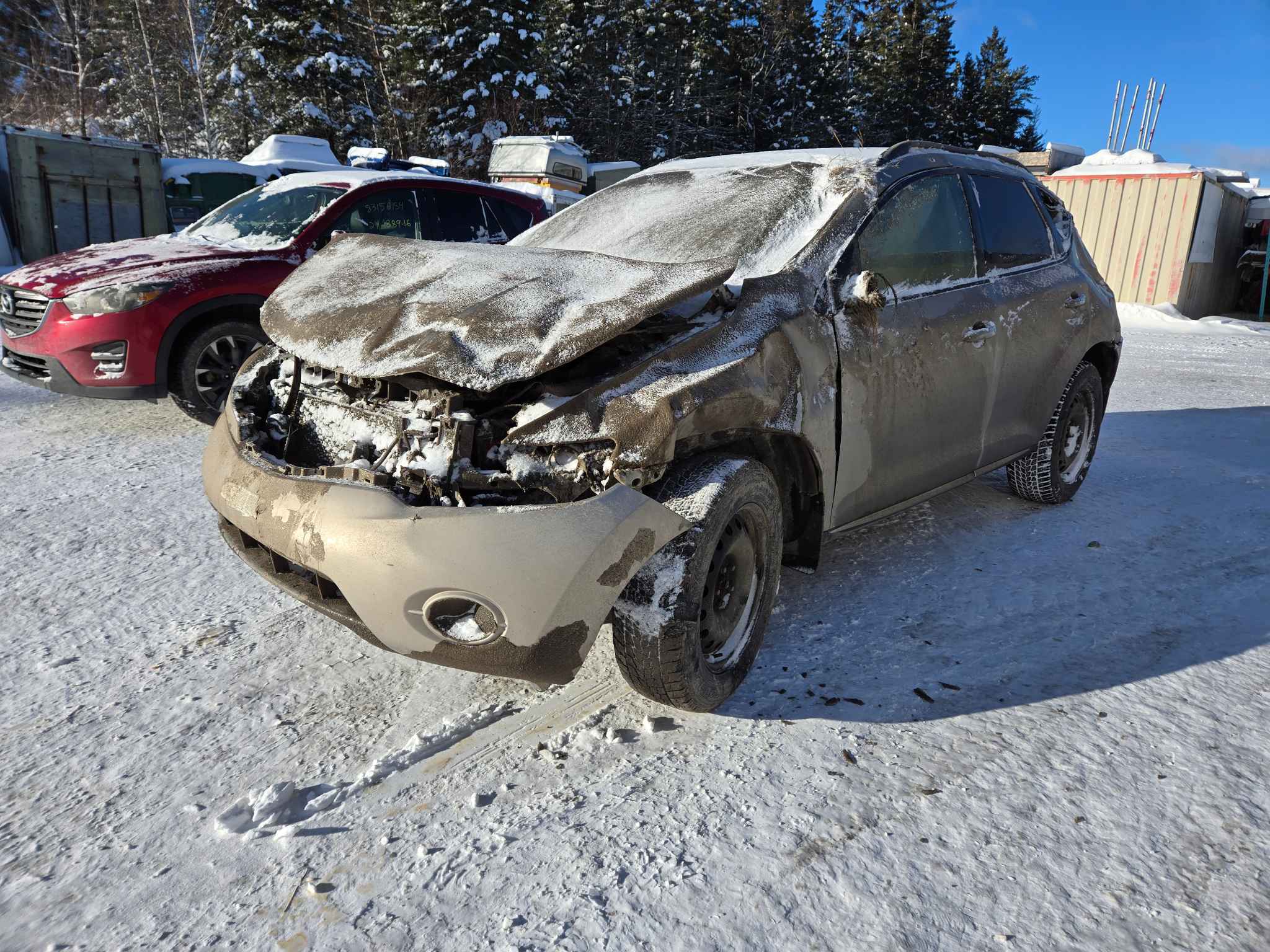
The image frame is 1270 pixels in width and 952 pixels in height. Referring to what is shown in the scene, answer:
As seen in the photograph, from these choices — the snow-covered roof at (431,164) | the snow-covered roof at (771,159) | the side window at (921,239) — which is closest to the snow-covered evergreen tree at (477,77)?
the snow-covered roof at (431,164)

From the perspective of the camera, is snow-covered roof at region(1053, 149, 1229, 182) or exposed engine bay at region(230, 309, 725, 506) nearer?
exposed engine bay at region(230, 309, 725, 506)

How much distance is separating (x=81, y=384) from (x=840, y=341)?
465 centimetres

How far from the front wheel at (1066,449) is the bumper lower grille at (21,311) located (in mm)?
5775

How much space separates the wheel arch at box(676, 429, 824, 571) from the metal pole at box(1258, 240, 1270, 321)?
19020mm

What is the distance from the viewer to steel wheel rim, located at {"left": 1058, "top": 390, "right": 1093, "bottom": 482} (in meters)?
4.62

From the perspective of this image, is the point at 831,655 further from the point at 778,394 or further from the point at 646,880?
the point at 646,880

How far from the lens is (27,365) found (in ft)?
17.6

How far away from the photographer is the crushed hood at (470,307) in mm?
2303

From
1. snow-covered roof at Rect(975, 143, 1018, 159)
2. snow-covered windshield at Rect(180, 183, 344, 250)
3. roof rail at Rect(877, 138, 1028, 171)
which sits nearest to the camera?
roof rail at Rect(877, 138, 1028, 171)

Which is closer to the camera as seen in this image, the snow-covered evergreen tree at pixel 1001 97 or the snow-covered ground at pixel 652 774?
the snow-covered ground at pixel 652 774

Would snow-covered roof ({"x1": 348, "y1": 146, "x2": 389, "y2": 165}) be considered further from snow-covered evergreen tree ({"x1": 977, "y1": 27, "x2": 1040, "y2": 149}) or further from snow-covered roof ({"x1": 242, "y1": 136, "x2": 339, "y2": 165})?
snow-covered evergreen tree ({"x1": 977, "y1": 27, "x2": 1040, "y2": 149})

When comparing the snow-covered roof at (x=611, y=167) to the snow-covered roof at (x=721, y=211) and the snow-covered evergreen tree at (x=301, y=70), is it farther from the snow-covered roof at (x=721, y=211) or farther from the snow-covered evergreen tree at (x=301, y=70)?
the snow-covered roof at (x=721, y=211)

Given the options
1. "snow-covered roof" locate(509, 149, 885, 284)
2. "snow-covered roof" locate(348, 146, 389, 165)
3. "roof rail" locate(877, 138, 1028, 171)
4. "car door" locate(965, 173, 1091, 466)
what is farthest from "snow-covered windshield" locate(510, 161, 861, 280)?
"snow-covered roof" locate(348, 146, 389, 165)

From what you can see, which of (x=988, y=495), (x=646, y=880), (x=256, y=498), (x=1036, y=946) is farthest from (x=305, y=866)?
(x=988, y=495)
